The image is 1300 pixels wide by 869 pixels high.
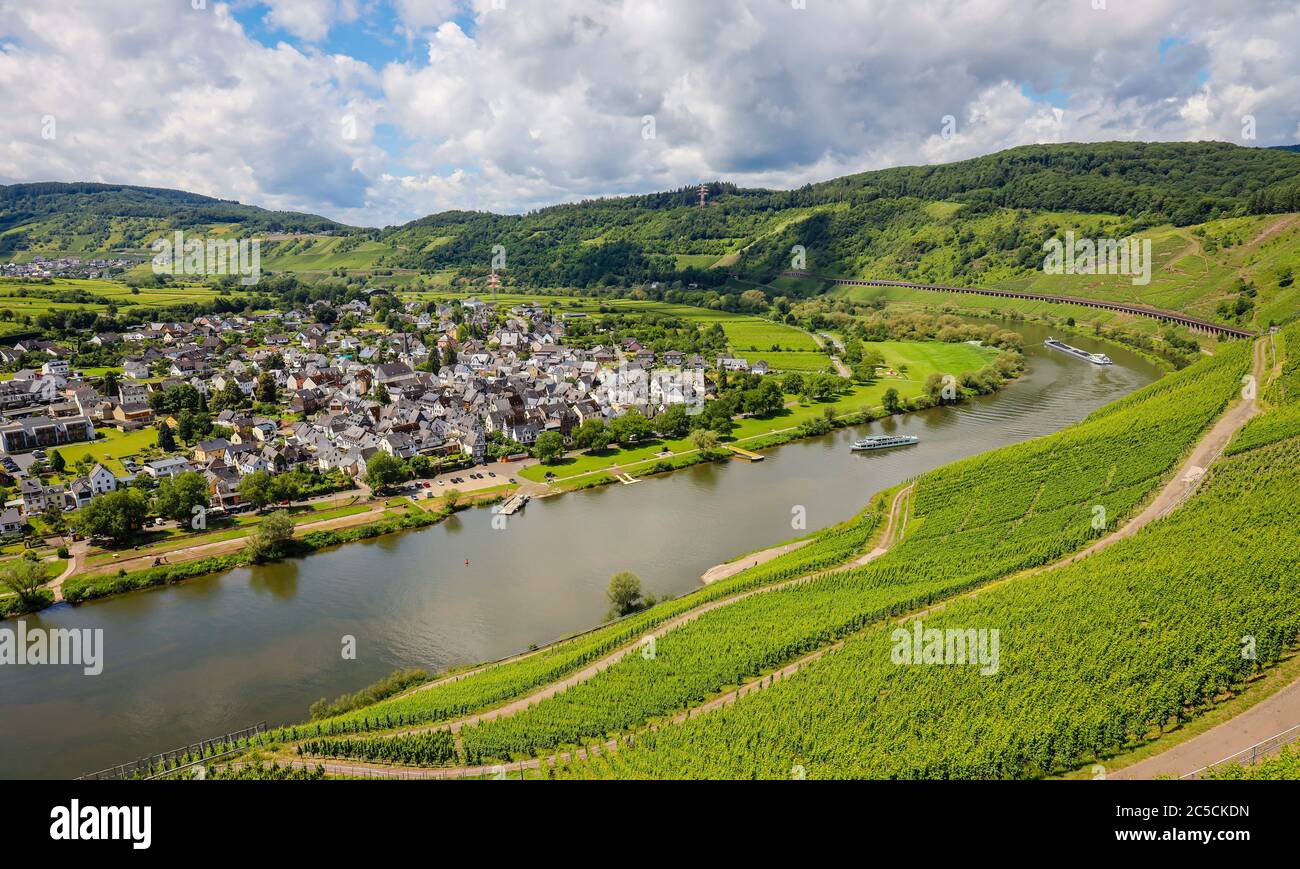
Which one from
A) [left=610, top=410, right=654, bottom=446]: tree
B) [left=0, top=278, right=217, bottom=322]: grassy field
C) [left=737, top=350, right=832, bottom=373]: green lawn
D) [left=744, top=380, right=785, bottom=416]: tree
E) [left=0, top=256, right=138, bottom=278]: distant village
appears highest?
[left=0, top=256, right=138, bottom=278]: distant village

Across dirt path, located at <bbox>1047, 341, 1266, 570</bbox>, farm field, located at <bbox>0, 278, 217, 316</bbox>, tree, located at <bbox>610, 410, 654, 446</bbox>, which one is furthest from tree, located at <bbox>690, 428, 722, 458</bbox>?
farm field, located at <bbox>0, 278, 217, 316</bbox>

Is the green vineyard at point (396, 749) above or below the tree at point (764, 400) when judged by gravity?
below

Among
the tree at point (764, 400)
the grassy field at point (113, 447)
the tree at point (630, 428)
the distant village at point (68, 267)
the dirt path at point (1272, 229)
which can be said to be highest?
the distant village at point (68, 267)

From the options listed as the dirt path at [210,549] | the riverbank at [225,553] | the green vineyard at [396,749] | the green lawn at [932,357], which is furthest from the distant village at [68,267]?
the green vineyard at [396,749]

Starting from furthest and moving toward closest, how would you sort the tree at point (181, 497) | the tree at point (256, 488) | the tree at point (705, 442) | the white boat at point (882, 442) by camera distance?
the white boat at point (882, 442), the tree at point (705, 442), the tree at point (256, 488), the tree at point (181, 497)

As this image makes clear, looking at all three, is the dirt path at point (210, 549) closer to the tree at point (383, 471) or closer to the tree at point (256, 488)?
the tree at point (256, 488)

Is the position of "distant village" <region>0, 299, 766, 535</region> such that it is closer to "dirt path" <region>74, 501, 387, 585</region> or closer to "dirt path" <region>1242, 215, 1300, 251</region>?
"dirt path" <region>74, 501, 387, 585</region>
